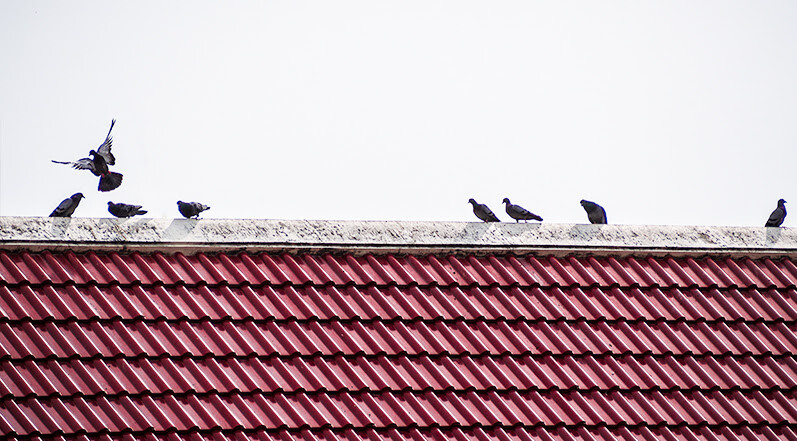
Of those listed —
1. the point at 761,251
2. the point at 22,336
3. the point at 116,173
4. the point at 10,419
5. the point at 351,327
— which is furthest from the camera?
the point at 116,173

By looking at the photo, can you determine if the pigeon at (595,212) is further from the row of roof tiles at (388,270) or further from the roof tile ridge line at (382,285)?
the roof tile ridge line at (382,285)

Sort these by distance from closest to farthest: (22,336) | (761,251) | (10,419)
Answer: (10,419)
(22,336)
(761,251)

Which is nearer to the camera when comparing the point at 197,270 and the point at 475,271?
the point at 197,270

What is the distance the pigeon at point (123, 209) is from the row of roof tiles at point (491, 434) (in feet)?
8.55

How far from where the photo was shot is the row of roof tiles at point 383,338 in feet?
20.3

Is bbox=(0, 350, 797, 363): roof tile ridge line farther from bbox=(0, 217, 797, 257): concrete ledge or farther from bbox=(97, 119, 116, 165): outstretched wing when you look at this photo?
bbox=(97, 119, 116, 165): outstretched wing

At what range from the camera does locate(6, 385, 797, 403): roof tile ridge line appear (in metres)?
5.89

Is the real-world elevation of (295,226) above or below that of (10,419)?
above

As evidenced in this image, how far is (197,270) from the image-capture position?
689 centimetres

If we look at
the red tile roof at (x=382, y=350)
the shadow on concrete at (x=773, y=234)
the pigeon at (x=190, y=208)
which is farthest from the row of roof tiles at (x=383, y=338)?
the pigeon at (x=190, y=208)

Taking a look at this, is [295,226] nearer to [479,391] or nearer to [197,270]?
[197,270]

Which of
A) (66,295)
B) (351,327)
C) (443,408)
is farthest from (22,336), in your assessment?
(443,408)

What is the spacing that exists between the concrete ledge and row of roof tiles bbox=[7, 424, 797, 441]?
153cm

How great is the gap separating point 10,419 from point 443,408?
2.29 m
